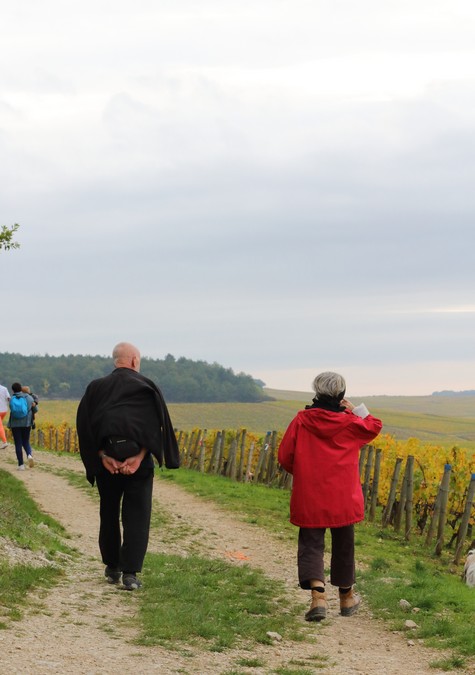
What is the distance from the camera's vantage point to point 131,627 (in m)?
6.35

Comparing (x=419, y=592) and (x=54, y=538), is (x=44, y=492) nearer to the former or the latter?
(x=54, y=538)

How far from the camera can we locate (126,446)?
7293mm

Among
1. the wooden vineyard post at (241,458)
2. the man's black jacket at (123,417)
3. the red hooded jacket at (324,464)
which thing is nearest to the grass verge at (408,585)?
the red hooded jacket at (324,464)

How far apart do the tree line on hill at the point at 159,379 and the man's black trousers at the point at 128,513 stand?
85333mm

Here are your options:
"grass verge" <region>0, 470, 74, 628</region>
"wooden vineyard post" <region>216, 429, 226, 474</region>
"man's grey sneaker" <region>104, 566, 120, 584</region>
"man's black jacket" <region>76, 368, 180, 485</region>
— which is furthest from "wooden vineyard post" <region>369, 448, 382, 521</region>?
"man's black jacket" <region>76, 368, 180, 485</region>

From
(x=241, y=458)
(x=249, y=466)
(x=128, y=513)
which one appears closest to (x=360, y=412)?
(x=128, y=513)

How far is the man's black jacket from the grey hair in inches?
53.4

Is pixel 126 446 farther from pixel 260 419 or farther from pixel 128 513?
pixel 260 419

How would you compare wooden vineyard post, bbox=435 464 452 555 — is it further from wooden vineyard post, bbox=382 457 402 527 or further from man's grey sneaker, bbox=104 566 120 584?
man's grey sneaker, bbox=104 566 120 584

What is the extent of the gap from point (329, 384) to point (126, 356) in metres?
1.77

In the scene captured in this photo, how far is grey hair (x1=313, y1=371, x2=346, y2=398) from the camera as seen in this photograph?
693 cm

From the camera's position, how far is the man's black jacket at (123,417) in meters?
7.33

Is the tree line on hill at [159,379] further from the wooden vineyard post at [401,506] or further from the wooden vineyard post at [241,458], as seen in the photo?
the wooden vineyard post at [401,506]

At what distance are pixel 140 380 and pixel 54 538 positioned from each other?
3.23m
